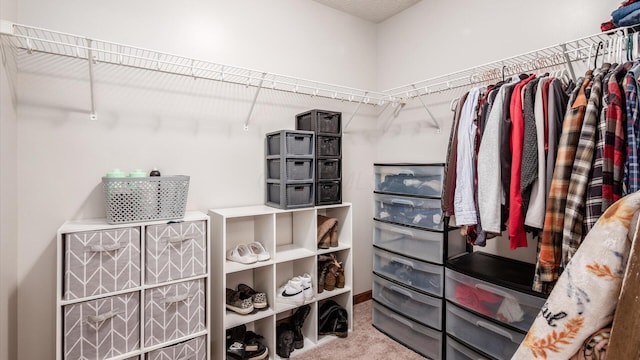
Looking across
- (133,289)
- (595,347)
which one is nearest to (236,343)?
(133,289)

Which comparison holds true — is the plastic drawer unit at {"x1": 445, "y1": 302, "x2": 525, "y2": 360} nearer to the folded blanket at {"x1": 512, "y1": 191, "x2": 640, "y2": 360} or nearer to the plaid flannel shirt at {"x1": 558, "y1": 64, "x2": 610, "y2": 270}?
the plaid flannel shirt at {"x1": 558, "y1": 64, "x2": 610, "y2": 270}

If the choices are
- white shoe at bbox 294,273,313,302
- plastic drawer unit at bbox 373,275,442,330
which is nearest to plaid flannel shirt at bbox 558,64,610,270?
plastic drawer unit at bbox 373,275,442,330

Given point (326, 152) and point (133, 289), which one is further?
point (326, 152)

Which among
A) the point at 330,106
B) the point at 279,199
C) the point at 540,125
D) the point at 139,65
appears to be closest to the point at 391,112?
the point at 330,106

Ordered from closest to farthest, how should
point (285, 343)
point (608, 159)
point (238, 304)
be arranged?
point (608, 159), point (238, 304), point (285, 343)

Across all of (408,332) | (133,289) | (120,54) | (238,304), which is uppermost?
(120,54)

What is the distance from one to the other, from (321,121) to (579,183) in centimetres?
147

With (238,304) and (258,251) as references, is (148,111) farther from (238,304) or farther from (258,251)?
(238,304)

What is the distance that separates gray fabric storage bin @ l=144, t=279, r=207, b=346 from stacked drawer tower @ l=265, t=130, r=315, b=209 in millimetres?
717

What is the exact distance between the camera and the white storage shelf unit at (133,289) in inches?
52.7

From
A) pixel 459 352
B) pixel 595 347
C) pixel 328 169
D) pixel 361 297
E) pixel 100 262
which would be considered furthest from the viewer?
pixel 361 297

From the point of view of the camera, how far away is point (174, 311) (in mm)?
1569

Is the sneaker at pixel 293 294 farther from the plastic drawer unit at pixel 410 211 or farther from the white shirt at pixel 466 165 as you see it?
the white shirt at pixel 466 165

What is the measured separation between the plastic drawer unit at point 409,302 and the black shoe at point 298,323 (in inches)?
22.1
